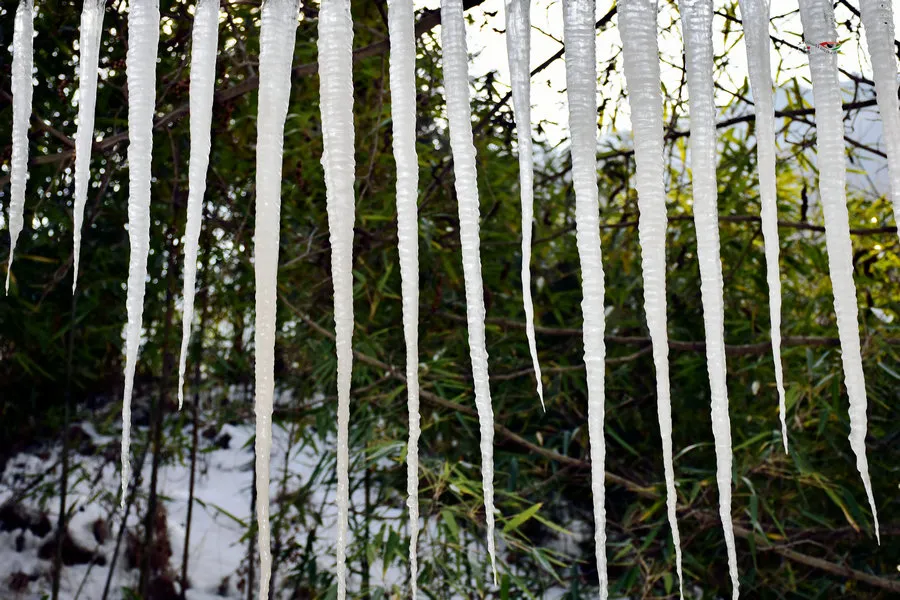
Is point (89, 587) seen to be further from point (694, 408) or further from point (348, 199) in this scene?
point (348, 199)

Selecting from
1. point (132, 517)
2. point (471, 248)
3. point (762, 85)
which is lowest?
point (132, 517)

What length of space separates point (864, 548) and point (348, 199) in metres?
1.32

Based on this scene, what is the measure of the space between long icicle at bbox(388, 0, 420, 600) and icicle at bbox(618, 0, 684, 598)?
16 centimetres

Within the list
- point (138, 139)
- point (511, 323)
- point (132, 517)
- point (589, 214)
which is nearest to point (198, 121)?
point (138, 139)

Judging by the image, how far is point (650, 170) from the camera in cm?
56

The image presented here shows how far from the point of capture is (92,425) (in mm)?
1922

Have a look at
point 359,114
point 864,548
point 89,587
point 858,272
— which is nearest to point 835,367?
point 858,272

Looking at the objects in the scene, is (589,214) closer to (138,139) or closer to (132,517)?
(138,139)

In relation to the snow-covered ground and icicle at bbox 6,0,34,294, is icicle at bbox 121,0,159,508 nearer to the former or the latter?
icicle at bbox 6,0,34,294

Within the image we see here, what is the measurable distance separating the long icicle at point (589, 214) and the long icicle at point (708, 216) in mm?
69

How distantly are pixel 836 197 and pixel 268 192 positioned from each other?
40 cm

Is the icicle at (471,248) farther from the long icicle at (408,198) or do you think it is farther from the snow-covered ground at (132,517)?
the snow-covered ground at (132,517)

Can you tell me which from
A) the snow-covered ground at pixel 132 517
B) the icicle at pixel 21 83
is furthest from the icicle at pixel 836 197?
the snow-covered ground at pixel 132 517

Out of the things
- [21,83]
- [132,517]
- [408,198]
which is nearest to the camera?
[408,198]
